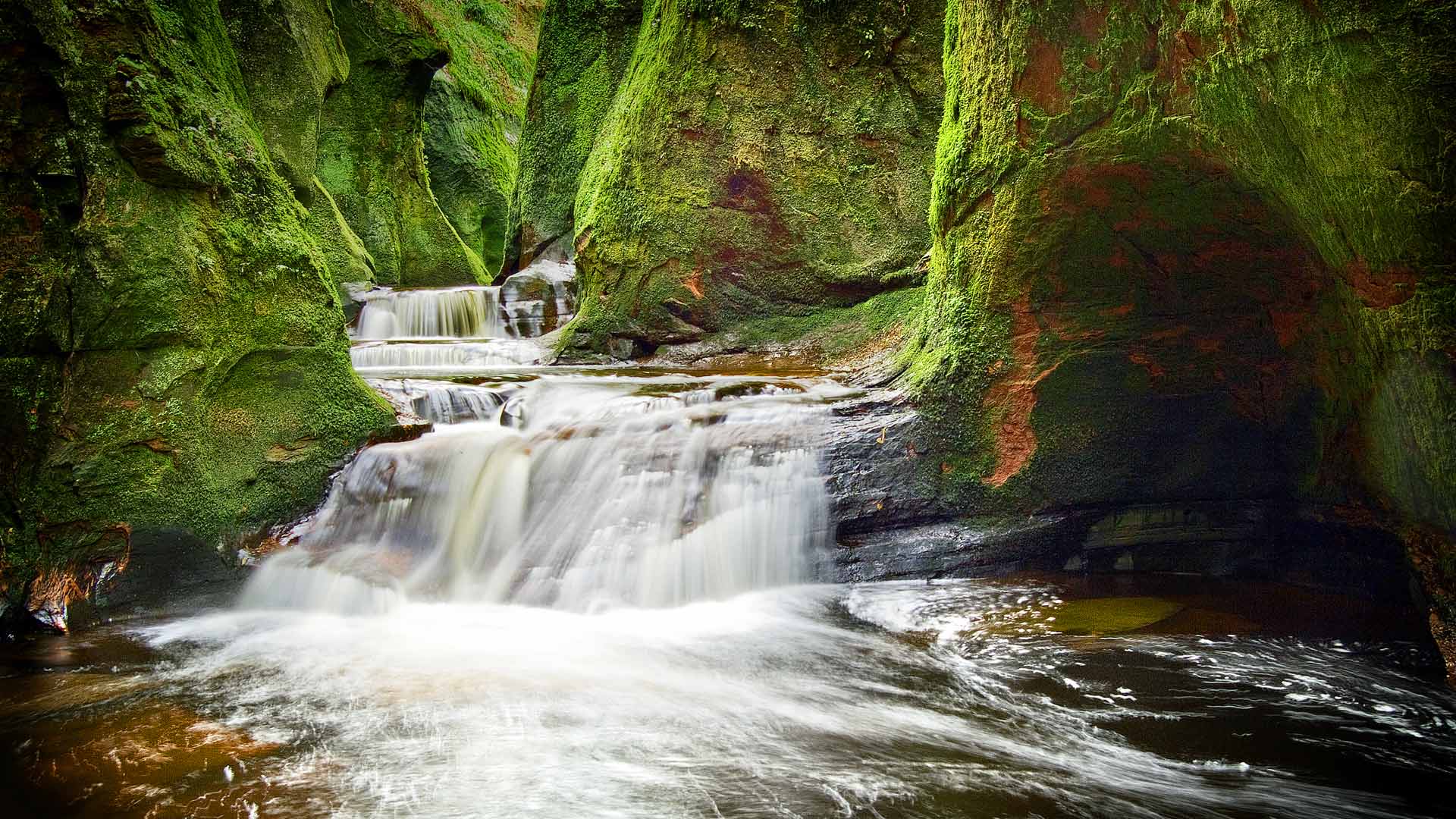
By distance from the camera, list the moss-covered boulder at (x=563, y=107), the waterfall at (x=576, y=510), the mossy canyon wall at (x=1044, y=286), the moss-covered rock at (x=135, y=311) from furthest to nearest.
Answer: the moss-covered boulder at (x=563, y=107) → the waterfall at (x=576, y=510) → the moss-covered rock at (x=135, y=311) → the mossy canyon wall at (x=1044, y=286)

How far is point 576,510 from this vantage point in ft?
16.9

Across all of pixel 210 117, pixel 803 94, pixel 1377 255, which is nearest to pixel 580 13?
pixel 803 94

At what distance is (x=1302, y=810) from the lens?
2.62 meters

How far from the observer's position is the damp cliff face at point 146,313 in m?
4.20

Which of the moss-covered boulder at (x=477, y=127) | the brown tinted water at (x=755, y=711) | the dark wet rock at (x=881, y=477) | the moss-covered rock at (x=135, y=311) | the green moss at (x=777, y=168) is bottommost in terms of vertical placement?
the brown tinted water at (x=755, y=711)

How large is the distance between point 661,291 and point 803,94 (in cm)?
256

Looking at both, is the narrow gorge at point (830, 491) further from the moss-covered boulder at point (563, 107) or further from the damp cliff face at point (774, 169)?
the moss-covered boulder at point (563, 107)

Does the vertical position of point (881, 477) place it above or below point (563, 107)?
below

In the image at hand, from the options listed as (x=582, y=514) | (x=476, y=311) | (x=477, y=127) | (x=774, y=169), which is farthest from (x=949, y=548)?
(x=477, y=127)

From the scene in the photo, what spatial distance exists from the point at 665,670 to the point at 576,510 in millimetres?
1577

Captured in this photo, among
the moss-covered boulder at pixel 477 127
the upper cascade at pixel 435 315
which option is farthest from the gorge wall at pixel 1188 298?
the moss-covered boulder at pixel 477 127

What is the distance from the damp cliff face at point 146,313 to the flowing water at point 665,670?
0.44 meters

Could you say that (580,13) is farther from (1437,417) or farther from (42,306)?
(1437,417)

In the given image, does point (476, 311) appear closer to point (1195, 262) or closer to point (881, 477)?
point (881, 477)
